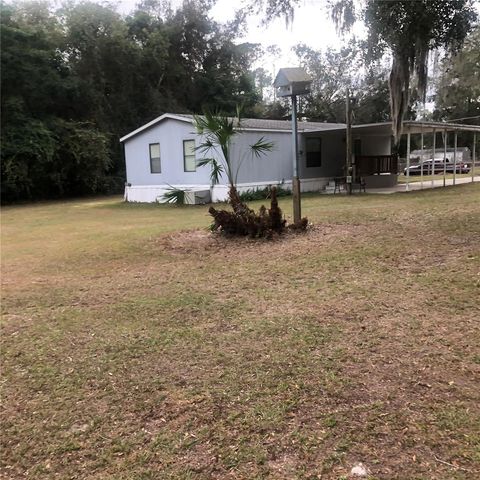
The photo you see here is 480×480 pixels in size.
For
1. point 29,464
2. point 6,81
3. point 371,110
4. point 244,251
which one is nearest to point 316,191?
point 244,251

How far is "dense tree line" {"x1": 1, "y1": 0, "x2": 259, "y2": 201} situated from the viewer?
2028cm

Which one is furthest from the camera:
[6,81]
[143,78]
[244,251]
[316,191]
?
[143,78]

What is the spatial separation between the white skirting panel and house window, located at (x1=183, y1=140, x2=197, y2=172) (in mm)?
622

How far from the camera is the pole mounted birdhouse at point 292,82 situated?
7664mm

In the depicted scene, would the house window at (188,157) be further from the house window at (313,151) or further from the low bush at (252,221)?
the low bush at (252,221)

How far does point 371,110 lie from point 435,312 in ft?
120

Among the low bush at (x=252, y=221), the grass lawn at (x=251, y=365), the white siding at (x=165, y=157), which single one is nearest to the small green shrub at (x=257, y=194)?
the white siding at (x=165, y=157)

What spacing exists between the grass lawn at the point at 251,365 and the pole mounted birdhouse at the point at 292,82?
2.78m

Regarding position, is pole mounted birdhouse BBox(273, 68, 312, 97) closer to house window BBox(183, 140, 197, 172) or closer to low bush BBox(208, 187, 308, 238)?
low bush BBox(208, 187, 308, 238)

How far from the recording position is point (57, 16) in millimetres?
25344

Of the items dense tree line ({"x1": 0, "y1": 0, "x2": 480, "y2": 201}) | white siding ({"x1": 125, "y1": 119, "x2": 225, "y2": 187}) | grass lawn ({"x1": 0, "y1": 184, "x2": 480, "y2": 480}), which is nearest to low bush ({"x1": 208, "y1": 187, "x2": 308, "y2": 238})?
grass lawn ({"x1": 0, "y1": 184, "x2": 480, "y2": 480})

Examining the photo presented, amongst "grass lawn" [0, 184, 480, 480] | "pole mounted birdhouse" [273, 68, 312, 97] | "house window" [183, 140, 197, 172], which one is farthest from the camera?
"house window" [183, 140, 197, 172]

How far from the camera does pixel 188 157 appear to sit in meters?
16.4

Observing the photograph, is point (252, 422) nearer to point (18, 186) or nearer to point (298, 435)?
point (298, 435)
